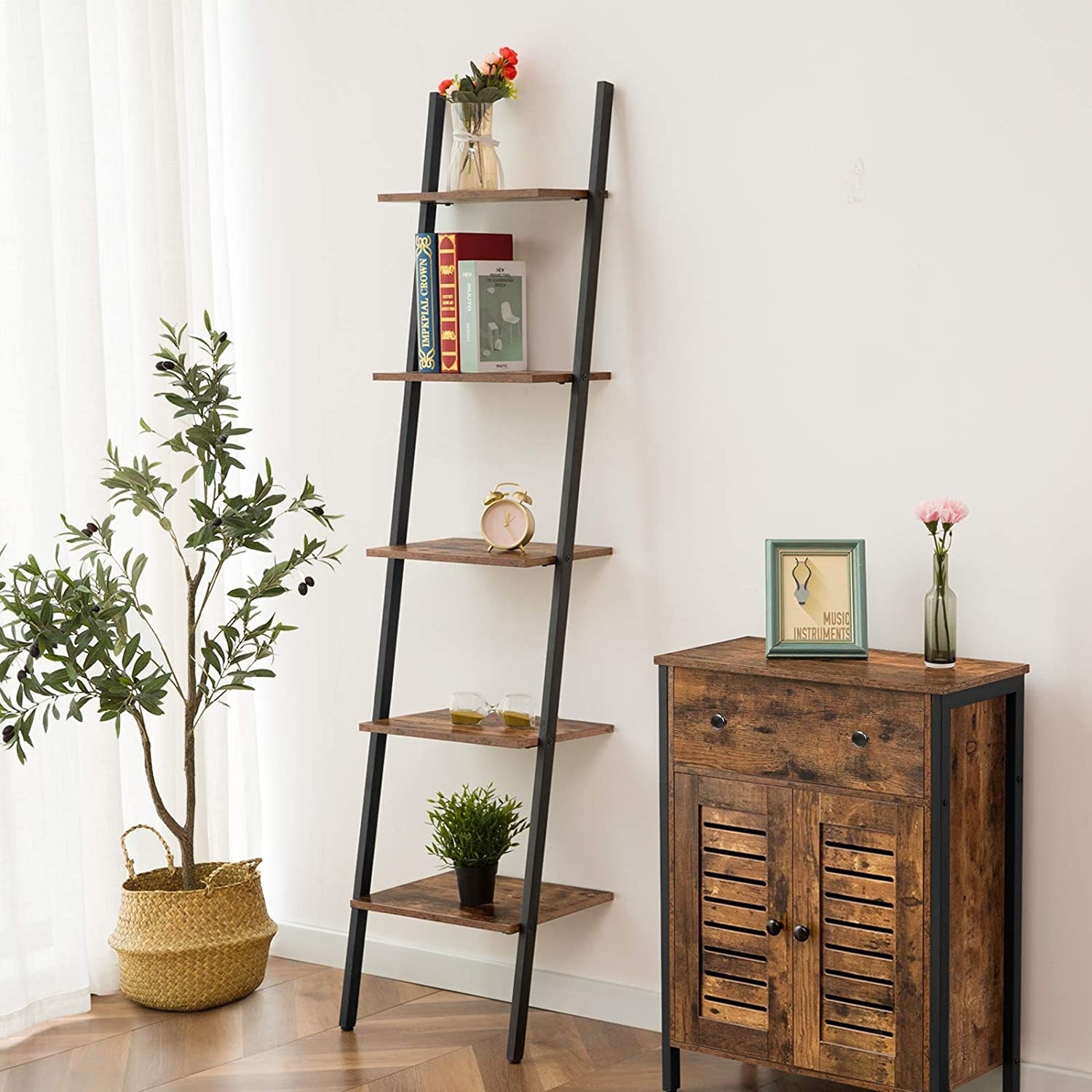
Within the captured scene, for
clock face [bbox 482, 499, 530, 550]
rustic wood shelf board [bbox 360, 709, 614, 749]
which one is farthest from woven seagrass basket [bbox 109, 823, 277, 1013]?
clock face [bbox 482, 499, 530, 550]

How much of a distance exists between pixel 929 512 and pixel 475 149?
1.26 m

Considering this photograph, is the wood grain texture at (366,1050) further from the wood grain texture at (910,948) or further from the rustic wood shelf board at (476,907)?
the wood grain texture at (910,948)

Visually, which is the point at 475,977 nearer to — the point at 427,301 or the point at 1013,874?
the point at 1013,874

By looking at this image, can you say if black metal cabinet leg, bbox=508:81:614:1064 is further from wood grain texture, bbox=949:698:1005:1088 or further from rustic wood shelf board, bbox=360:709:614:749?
wood grain texture, bbox=949:698:1005:1088

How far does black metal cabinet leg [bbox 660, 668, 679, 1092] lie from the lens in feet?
9.82

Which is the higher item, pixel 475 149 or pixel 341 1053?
pixel 475 149

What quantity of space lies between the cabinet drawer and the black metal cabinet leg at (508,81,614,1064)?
1.26 ft

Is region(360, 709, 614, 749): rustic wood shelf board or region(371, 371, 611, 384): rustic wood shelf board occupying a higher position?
region(371, 371, 611, 384): rustic wood shelf board

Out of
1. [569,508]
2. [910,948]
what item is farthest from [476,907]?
[910,948]

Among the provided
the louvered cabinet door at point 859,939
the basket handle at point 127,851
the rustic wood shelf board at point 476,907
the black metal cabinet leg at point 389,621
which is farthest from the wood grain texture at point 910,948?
the basket handle at point 127,851

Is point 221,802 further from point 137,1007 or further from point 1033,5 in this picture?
point 1033,5

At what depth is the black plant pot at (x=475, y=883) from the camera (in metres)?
3.36

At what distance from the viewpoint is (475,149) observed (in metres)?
3.39

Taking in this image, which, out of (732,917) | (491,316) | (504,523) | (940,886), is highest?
(491,316)
